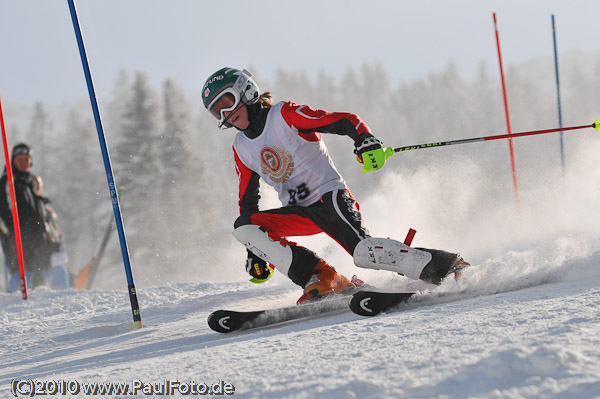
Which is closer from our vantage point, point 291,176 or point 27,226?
point 291,176

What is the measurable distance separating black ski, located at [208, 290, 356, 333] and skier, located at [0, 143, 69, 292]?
581 centimetres

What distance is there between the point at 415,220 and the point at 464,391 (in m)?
6.81

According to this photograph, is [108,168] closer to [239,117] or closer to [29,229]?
[239,117]

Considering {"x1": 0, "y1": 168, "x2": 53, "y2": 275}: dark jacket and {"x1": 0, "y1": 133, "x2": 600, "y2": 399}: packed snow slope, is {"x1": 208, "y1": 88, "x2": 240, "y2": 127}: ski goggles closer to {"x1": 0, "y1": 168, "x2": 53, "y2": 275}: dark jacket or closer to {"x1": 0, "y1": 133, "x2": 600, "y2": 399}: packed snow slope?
{"x1": 0, "y1": 133, "x2": 600, "y2": 399}: packed snow slope

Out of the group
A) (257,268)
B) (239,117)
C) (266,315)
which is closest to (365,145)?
(239,117)

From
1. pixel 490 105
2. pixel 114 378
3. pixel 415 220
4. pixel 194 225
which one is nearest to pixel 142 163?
pixel 194 225

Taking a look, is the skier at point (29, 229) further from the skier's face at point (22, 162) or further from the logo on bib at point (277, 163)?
the logo on bib at point (277, 163)

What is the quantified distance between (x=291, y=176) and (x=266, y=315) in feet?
3.43

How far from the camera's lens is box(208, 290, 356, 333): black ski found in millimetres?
3242

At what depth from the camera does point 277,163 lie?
399 centimetres

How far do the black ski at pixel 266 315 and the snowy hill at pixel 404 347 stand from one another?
0.09 metres

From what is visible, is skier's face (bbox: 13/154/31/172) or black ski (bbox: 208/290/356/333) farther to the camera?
skier's face (bbox: 13/154/31/172)

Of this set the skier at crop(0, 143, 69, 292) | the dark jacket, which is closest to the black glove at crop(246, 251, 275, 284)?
the skier at crop(0, 143, 69, 292)

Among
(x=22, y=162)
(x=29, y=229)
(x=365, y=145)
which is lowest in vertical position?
(x=29, y=229)
